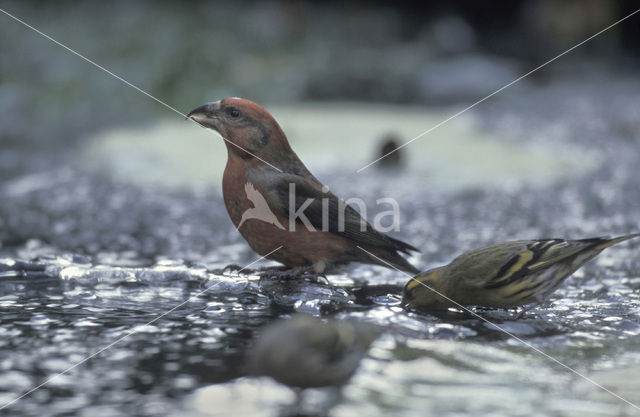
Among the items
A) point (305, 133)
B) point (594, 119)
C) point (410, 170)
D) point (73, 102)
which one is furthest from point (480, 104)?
point (73, 102)

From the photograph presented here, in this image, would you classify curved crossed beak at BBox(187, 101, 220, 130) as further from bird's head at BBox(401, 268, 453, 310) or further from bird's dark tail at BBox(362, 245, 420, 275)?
bird's head at BBox(401, 268, 453, 310)

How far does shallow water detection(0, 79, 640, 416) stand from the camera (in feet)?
8.13

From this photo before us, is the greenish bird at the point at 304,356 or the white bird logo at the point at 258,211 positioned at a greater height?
the white bird logo at the point at 258,211

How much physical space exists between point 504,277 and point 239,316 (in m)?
1.12

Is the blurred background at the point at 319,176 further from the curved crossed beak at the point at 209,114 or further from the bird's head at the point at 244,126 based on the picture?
the curved crossed beak at the point at 209,114

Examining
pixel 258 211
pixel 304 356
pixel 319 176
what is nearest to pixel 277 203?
pixel 258 211

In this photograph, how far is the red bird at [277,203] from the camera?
3.60 meters

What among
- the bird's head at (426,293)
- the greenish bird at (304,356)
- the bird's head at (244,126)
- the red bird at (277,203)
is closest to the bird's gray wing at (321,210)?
the red bird at (277,203)

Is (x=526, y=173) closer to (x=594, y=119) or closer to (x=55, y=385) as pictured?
(x=594, y=119)

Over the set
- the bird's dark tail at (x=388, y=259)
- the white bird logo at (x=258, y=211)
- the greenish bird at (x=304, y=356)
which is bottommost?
the greenish bird at (x=304, y=356)

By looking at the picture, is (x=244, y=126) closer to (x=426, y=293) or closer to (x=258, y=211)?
(x=258, y=211)

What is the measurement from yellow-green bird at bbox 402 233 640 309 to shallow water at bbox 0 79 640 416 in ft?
0.29

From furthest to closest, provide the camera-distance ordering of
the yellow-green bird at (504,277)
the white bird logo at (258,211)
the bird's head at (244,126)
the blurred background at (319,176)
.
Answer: the bird's head at (244,126) → the white bird logo at (258,211) → the yellow-green bird at (504,277) → the blurred background at (319,176)

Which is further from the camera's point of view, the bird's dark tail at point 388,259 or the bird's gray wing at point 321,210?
the bird's dark tail at point 388,259
